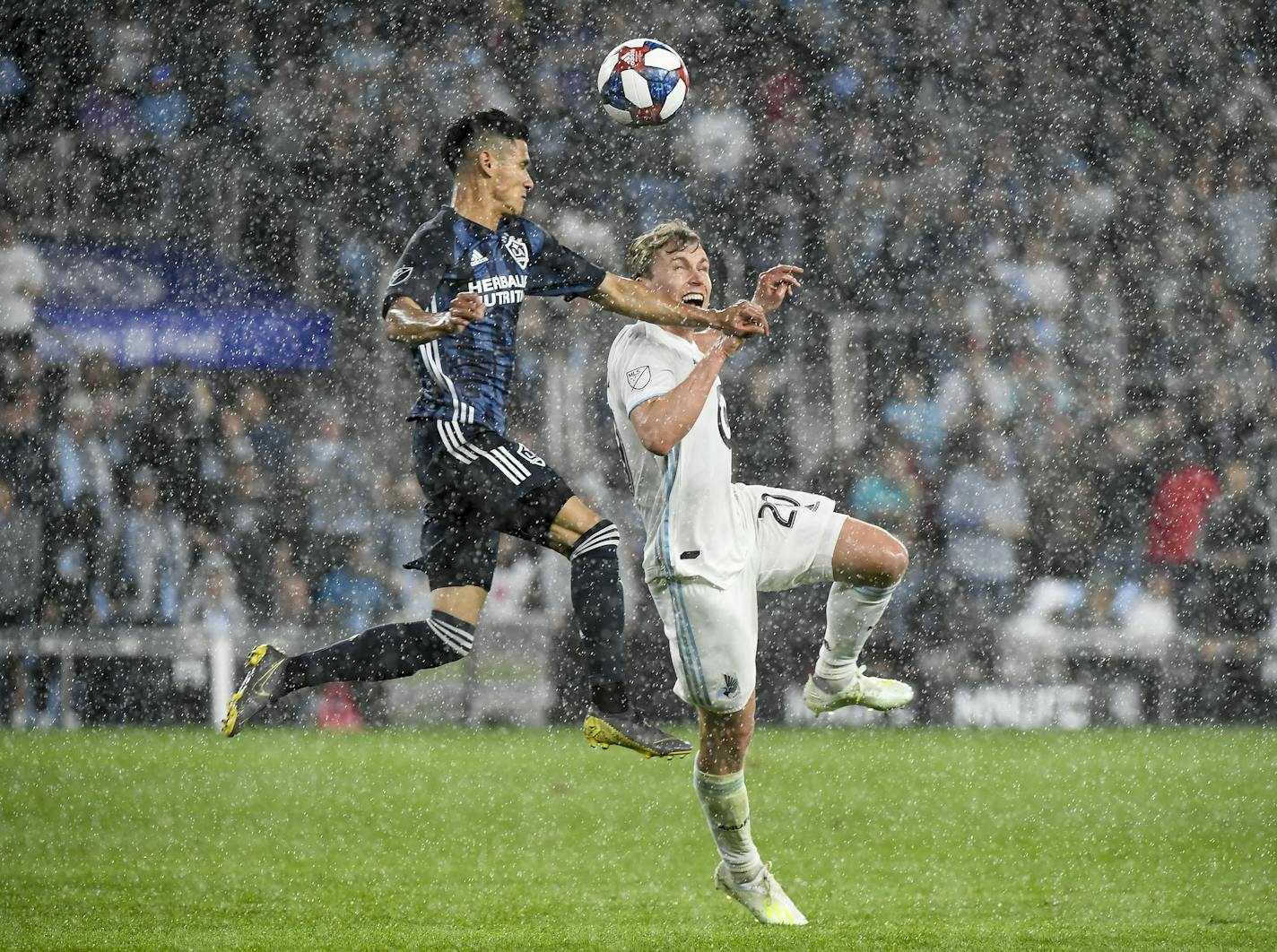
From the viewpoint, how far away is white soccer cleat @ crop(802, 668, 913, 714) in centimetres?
602

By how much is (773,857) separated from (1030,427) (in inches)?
195

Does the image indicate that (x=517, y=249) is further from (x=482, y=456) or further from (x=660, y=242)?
(x=482, y=456)

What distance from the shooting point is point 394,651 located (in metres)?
5.64

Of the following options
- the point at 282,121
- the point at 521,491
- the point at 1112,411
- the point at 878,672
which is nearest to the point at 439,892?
the point at 521,491

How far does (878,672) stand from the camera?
10820 mm

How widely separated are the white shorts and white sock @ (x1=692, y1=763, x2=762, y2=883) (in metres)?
0.34

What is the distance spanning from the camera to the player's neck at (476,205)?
18.6 ft

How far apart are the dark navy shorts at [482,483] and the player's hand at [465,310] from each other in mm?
628

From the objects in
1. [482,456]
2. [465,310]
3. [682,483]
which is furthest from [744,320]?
[482,456]

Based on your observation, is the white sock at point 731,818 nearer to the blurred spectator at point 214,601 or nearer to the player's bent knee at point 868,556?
the player's bent knee at point 868,556

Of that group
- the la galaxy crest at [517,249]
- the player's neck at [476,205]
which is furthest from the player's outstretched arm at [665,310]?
the player's neck at [476,205]

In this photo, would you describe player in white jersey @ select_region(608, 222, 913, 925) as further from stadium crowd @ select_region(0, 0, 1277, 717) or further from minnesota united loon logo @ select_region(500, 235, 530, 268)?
stadium crowd @ select_region(0, 0, 1277, 717)

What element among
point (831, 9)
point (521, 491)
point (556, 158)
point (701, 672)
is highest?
point (831, 9)

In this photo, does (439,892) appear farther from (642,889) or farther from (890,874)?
(890,874)
